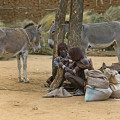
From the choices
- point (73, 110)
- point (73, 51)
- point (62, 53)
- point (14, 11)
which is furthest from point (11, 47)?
point (14, 11)

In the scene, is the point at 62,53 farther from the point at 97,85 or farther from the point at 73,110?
the point at 73,110

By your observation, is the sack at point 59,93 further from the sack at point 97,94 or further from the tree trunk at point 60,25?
the tree trunk at point 60,25

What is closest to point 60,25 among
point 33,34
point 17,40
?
point 17,40

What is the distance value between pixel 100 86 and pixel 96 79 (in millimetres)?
161

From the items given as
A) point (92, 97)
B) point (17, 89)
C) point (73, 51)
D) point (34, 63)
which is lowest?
point (34, 63)

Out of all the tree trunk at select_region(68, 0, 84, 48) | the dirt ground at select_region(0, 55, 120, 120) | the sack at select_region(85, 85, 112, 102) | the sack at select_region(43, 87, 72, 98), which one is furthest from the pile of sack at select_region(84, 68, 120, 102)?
the tree trunk at select_region(68, 0, 84, 48)

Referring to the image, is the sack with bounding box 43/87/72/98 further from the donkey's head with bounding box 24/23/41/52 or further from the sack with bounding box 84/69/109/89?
the donkey's head with bounding box 24/23/41/52

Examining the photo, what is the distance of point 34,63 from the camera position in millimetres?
15461

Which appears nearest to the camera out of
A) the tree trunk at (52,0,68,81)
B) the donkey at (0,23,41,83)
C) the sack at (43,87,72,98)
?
the sack at (43,87,72,98)

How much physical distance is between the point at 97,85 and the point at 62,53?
4.95 feet

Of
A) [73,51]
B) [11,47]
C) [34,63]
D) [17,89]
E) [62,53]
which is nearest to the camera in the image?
[73,51]

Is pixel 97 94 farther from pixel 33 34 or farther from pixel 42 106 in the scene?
pixel 33 34

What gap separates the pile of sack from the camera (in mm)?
7445

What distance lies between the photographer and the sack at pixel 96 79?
7508 mm
